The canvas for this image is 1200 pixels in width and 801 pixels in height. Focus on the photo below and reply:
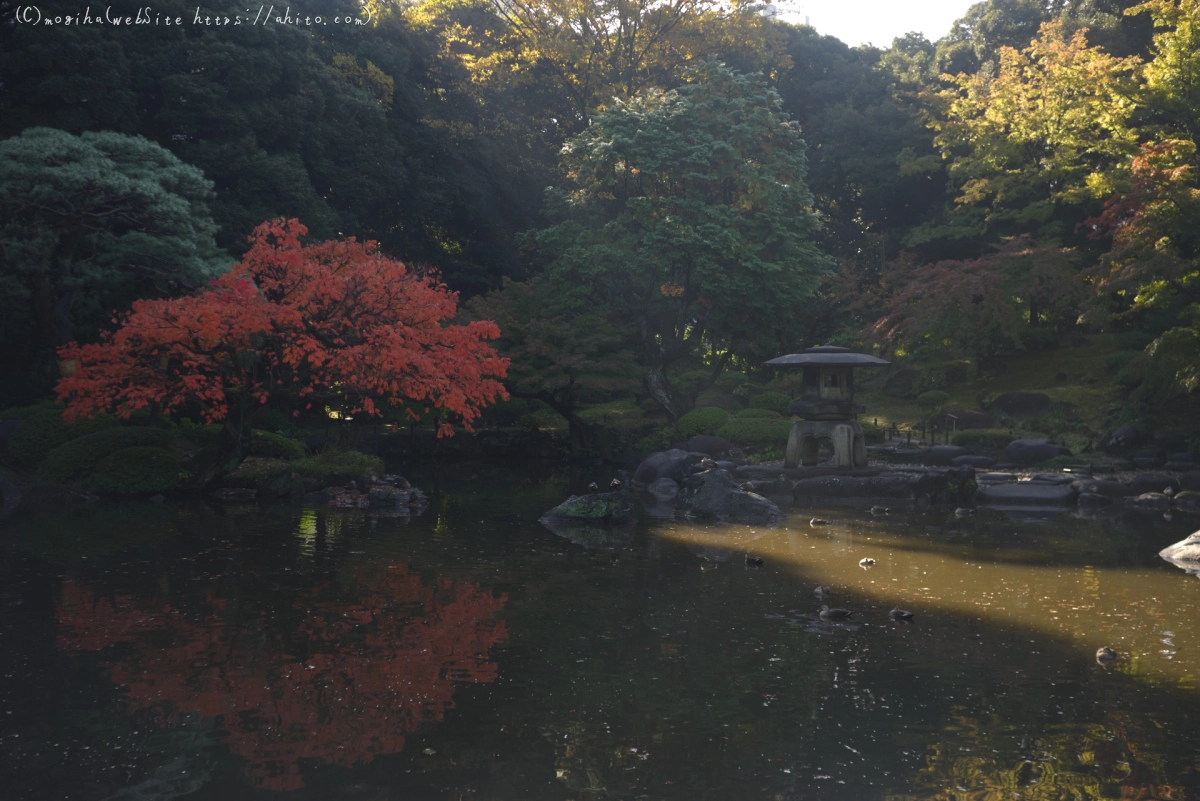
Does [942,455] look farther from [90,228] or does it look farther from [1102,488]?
[90,228]

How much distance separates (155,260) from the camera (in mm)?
20688

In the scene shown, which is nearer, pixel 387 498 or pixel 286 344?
pixel 286 344

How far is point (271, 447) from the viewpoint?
68.8ft

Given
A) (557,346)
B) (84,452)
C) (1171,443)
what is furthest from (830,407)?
(84,452)

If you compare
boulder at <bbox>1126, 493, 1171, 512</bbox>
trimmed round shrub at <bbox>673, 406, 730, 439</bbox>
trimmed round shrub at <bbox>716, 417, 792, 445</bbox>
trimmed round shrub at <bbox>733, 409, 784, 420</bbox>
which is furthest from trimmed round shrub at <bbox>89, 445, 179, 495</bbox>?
boulder at <bbox>1126, 493, 1171, 512</bbox>

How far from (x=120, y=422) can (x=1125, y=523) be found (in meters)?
20.5

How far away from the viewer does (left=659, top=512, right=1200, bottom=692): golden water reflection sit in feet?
30.0

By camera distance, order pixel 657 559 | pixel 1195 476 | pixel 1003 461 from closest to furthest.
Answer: pixel 657 559
pixel 1195 476
pixel 1003 461

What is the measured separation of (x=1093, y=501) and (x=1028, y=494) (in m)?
1.27

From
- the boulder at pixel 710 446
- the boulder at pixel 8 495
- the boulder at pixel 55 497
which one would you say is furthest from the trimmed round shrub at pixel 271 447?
the boulder at pixel 710 446

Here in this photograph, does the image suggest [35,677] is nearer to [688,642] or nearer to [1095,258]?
[688,642]

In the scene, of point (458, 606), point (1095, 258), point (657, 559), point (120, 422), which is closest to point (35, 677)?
point (458, 606)

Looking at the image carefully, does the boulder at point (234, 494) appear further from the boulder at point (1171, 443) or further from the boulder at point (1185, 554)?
the boulder at point (1171, 443)

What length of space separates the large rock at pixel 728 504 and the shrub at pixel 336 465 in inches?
282
